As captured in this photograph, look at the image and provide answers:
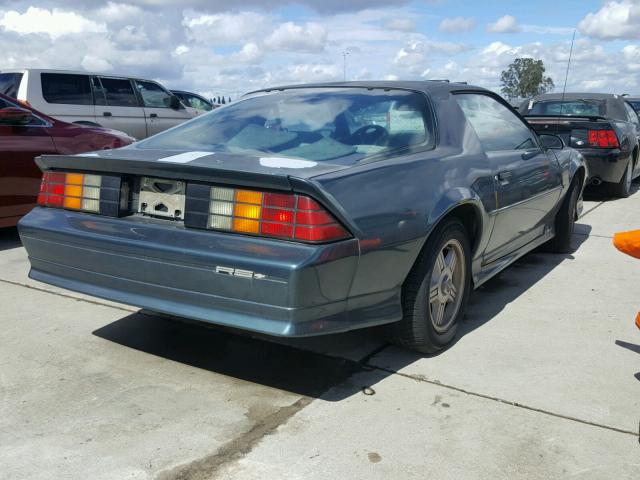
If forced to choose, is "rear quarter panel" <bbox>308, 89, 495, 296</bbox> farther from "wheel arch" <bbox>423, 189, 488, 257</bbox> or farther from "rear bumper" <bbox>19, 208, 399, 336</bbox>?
"rear bumper" <bbox>19, 208, 399, 336</bbox>

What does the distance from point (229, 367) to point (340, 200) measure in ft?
3.58

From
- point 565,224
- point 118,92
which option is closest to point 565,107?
point 565,224

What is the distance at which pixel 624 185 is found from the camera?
28.3 ft

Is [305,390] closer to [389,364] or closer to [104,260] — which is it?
[389,364]

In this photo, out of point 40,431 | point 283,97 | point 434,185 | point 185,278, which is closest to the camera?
point 40,431

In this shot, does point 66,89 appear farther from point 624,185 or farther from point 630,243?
point 630,243

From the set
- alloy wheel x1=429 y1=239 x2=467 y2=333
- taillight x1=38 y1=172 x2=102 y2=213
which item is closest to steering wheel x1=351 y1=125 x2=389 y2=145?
alloy wheel x1=429 y1=239 x2=467 y2=333

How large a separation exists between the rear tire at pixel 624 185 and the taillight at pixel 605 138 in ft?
1.89

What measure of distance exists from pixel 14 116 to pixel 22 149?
0.28 meters

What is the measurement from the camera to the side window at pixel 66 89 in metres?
9.58

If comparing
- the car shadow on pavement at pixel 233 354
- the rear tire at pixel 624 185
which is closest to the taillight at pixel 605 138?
the rear tire at pixel 624 185

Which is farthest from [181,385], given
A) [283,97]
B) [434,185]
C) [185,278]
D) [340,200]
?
[283,97]

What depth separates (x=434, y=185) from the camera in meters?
3.24

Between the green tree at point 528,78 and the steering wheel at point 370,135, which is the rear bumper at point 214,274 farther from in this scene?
the green tree at point 528,78
